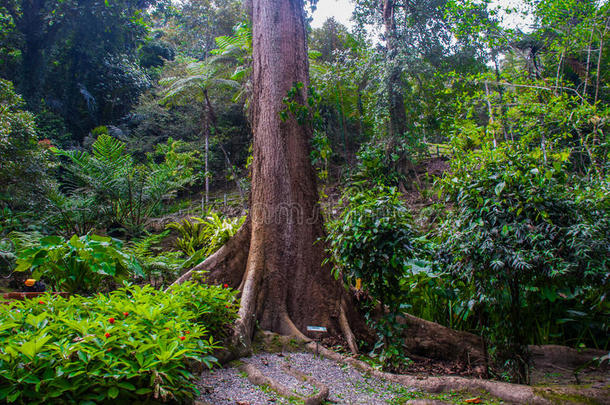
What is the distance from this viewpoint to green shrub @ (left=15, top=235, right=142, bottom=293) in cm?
294

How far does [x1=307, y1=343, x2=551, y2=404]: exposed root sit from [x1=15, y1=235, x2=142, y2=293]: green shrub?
222cm

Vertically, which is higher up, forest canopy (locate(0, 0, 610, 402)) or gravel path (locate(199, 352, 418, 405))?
forest canopy (locate(0, 0, 610, 402))

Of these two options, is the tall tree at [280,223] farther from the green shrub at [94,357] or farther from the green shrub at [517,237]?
the green shrub at [94,357]

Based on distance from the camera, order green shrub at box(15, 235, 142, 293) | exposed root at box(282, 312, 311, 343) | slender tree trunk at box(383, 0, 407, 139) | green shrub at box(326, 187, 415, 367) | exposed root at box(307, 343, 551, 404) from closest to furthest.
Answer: exposed root at box(307, 343, 551, 404)
green shrub at box(326, 187, 415, 367)
green shrub at box(15, 235, 142, 293)
exposed root at box(282, 312, 311, 343)
slender tree trunk at box(383, 0, 407, 139)

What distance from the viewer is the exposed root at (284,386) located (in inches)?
88.1

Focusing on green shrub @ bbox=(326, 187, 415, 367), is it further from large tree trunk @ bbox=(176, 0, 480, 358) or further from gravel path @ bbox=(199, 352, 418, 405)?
large tree trunk @ bbox=(176, 0, 480, 358)

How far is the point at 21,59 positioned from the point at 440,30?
15.5 meters

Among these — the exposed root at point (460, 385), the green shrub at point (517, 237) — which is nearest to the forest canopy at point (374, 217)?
the green shrub at point (517, 237)

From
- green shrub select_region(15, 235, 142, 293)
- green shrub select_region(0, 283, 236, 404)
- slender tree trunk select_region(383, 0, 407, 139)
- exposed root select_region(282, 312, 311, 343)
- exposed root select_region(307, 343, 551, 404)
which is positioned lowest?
exposed root select_region(307, 343, 551, 404)

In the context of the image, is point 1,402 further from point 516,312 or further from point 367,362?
point 516,312

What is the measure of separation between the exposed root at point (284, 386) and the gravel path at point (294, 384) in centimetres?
4

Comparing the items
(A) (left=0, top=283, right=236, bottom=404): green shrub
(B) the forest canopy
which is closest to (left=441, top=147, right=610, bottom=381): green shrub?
(B) the forest canopy

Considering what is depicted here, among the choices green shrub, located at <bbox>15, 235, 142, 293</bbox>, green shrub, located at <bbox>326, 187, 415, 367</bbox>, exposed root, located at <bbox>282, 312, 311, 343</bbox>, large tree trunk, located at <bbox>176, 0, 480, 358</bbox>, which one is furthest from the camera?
large tree trunk, located at <bbox>176, 0, 480, 358</bbox>

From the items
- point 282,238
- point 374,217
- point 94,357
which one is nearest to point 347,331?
point 282,238
